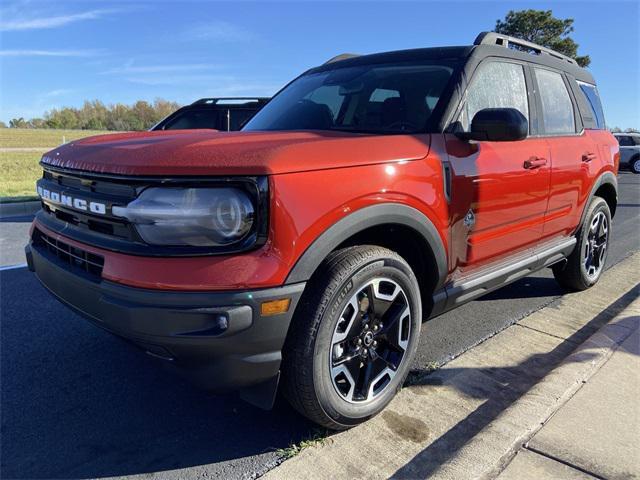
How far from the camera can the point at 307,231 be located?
2086 mm

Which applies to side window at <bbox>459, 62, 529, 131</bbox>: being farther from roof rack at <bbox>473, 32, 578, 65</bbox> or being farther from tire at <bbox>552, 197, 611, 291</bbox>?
tire at <bbox>552, 197, 611, 291</bbox>

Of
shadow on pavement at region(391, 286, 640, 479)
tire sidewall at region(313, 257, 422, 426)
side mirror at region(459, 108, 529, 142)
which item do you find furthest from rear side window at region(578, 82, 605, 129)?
tire sidewall at region(313, 257, 422, 426)

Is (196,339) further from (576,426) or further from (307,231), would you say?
(576,426)

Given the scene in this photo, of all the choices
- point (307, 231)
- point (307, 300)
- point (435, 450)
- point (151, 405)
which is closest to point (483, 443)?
point (435, 450)

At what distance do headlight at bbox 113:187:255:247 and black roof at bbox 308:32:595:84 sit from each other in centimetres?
196

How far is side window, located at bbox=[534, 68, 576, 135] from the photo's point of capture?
12.5 feet

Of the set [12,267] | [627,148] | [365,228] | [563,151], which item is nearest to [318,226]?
[365,228]

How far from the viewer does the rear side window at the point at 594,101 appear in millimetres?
4651

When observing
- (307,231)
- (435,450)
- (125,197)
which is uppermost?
(125,197)

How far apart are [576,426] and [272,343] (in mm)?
1588

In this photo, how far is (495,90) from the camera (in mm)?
3318

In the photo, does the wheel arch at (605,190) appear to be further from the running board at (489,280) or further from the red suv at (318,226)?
the red suv at (318,226)

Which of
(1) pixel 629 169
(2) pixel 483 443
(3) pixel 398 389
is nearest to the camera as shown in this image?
(2) pixel 483 443

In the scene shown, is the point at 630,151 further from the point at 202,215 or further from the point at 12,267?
the point at 202,215
